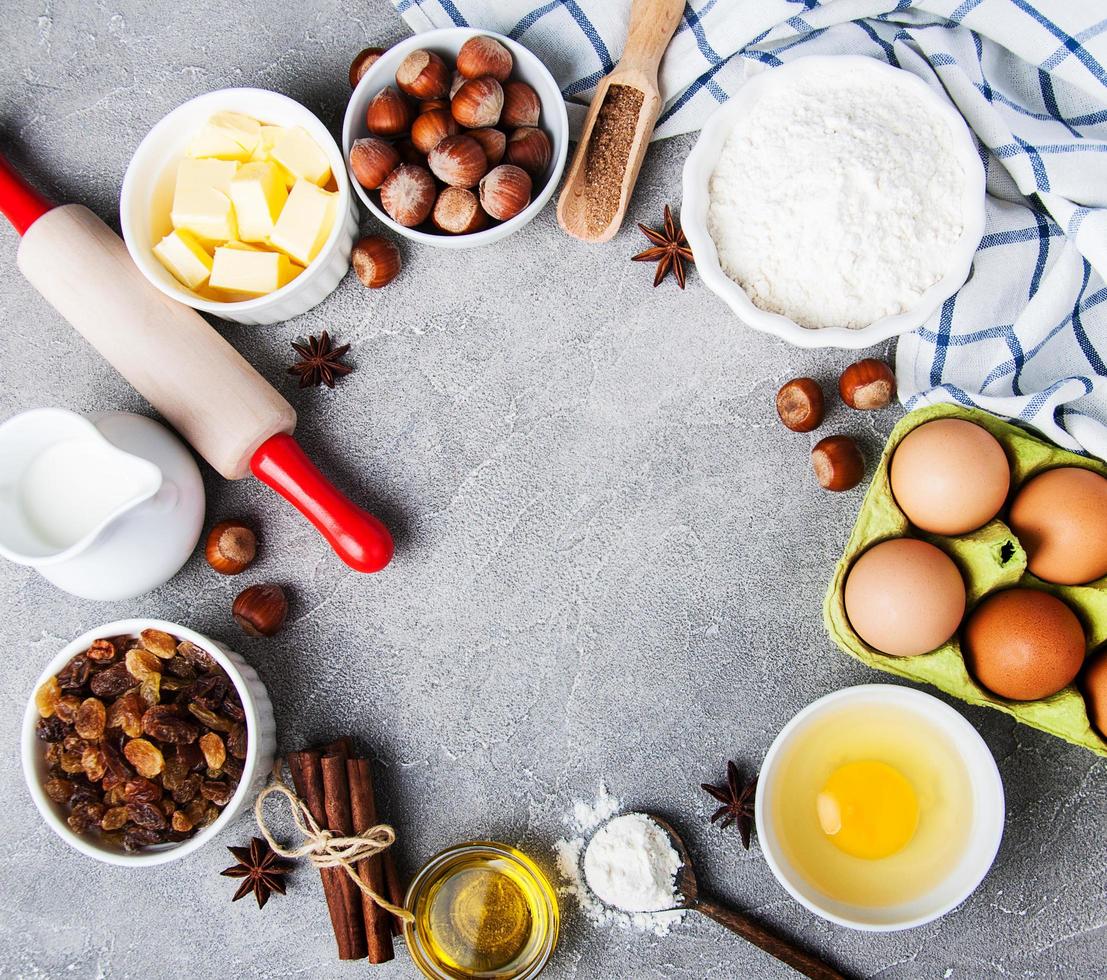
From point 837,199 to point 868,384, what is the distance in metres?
0.29

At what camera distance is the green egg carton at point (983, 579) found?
1.16 m

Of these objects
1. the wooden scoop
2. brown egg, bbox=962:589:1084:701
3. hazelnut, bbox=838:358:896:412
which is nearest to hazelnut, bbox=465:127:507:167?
the wooden scoop

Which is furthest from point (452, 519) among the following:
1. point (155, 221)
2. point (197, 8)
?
point (197, 8)

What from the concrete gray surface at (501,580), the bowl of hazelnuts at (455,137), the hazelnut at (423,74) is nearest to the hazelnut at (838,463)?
the concrete gray surface at (501,580)

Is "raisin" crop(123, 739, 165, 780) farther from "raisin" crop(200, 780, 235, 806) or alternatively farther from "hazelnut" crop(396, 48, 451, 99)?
"hazelnut" crop(396, 48, 451, 99)

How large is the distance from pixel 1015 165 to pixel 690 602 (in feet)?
2.67

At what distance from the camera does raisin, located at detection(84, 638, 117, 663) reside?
1298 millimetres

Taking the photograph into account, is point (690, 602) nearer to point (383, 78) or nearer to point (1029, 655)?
point (1029, 655)

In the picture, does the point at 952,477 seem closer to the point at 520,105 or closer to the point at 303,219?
the point at 520,105

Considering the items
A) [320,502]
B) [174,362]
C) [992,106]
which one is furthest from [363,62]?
[992,106]

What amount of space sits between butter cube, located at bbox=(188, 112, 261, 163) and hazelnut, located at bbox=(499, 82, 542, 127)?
0.37 metres

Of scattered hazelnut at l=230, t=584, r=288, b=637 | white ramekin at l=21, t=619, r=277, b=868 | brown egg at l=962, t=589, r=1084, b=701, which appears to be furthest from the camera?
scattered hazelnut at l=230, t=584, r=288, b=637

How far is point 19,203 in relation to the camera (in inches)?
52.1

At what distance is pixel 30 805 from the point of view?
1.42 m
